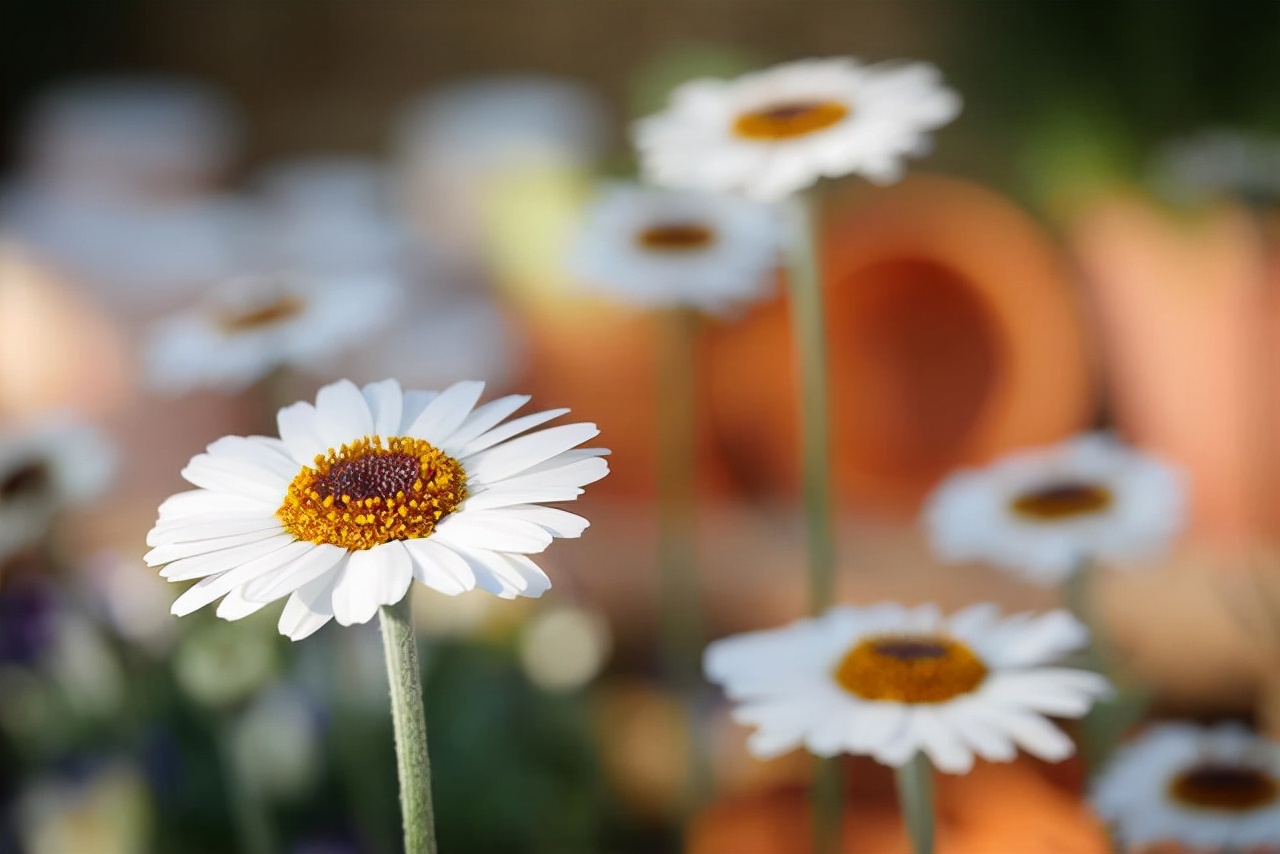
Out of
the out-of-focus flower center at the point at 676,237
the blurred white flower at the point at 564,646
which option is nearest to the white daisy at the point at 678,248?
the out-of-focus flower center at the point at 676,237

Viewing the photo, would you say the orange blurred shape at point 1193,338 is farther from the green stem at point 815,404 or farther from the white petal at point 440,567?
the white petal at point 440,567

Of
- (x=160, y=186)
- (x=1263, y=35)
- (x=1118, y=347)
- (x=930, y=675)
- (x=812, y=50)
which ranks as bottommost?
(x=930, y=675)

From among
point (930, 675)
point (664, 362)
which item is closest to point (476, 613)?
point (664, 362)

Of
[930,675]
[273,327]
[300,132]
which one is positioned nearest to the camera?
A: [930,675]

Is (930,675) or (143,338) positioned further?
(143,338)

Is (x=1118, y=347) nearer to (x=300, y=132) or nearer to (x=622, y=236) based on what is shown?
(x=622, y=236)
